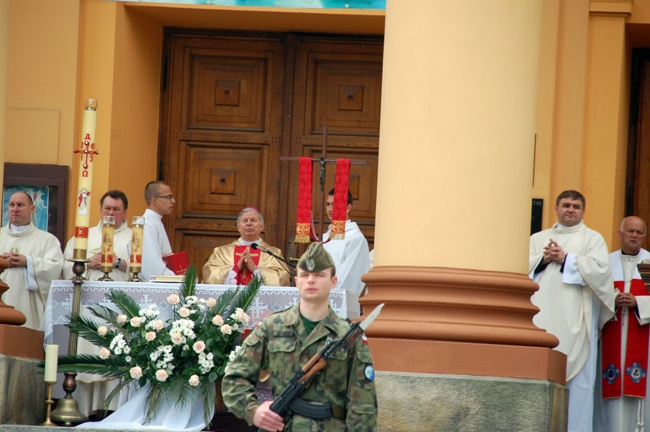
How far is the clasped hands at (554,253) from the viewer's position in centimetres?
972

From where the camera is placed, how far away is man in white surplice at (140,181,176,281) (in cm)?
1053

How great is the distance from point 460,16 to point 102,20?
17.0 feet

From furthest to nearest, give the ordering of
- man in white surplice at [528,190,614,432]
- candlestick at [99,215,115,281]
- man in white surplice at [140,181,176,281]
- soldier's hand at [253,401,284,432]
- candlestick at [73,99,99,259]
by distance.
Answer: man in white surplice at [140,181,176,281]
man in white surplice at [528,190,614,432]
candlestick at [99,215,115,281]
candlestick at [73,99,99,259]
soldier's hand at [253,401,284,432]

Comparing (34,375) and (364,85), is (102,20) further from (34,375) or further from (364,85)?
(34,375)

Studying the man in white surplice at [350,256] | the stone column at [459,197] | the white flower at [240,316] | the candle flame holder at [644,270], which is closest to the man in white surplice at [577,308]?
the candle flame holder at [644,270]

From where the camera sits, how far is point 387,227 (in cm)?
811

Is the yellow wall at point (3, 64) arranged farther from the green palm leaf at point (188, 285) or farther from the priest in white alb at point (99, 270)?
the green palm leaf at point (188, 285)

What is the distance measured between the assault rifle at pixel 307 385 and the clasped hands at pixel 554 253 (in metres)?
4.11

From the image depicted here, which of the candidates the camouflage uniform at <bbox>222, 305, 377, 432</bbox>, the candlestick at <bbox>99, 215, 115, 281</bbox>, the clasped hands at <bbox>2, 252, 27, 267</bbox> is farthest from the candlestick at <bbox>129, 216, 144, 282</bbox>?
the camouflage uniform at <bbox>222, 305, 377, 432</bbox>

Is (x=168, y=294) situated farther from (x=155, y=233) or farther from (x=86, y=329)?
(x=155, y=233)

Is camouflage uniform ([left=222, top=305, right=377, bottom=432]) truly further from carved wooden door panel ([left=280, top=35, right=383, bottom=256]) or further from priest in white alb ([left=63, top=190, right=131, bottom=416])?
carved wooden door panel ([left=280, top=35, right=383, bottom=256])

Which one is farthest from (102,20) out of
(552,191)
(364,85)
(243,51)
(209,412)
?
(209,412)

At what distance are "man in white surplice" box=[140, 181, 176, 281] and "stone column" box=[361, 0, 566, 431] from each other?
284cm

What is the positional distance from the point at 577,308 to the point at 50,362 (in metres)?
3.86
